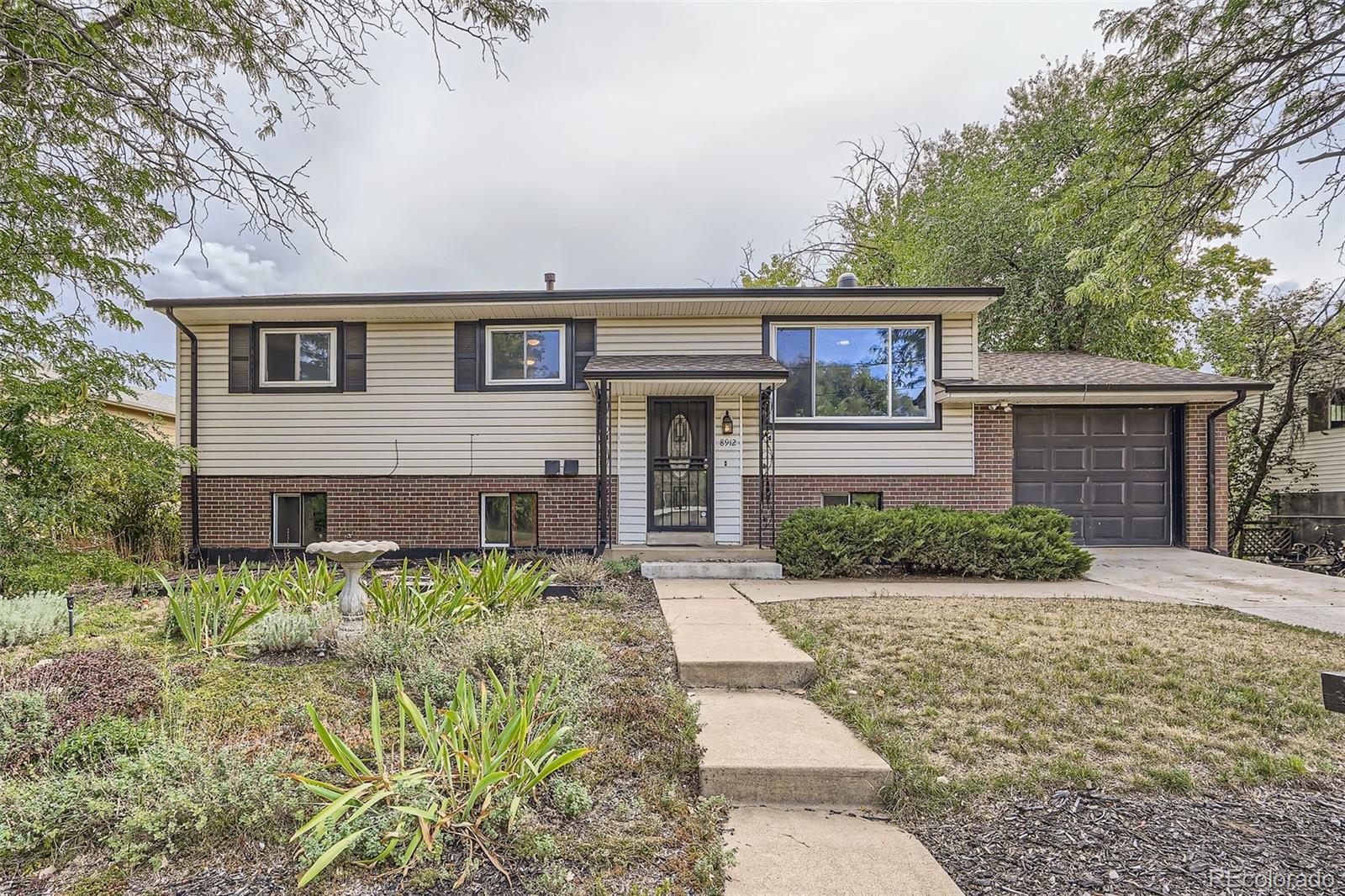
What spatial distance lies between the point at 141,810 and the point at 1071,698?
4.13 m

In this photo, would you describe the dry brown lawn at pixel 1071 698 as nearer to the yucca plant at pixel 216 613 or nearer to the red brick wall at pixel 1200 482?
the yucca plant at pixel 216 613

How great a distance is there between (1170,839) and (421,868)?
8.49 ft

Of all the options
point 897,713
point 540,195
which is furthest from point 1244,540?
point 540,195

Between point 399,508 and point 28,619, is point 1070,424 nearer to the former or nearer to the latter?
point 399,508

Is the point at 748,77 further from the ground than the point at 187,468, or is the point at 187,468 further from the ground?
the point at 748,77

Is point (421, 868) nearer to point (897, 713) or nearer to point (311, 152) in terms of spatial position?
point (897, 713)

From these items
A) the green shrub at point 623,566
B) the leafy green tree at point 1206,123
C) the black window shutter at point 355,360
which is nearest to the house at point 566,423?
the black window shutter at point 355,360

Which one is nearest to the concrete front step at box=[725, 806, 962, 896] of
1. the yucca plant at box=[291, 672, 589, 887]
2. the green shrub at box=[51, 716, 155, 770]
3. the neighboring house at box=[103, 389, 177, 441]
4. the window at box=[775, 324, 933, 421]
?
the yucca plant at box=[291, 672, 589, 887]

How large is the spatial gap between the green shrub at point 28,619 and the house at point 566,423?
466 cm

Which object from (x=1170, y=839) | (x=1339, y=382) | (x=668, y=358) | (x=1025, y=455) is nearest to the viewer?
(x=1170, y=839)

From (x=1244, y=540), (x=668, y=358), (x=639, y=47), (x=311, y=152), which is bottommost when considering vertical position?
(x=1244, y=540)

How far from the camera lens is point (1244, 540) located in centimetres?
1255

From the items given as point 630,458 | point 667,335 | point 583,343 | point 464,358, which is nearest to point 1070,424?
point 667,335

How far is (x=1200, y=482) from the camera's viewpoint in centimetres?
908
